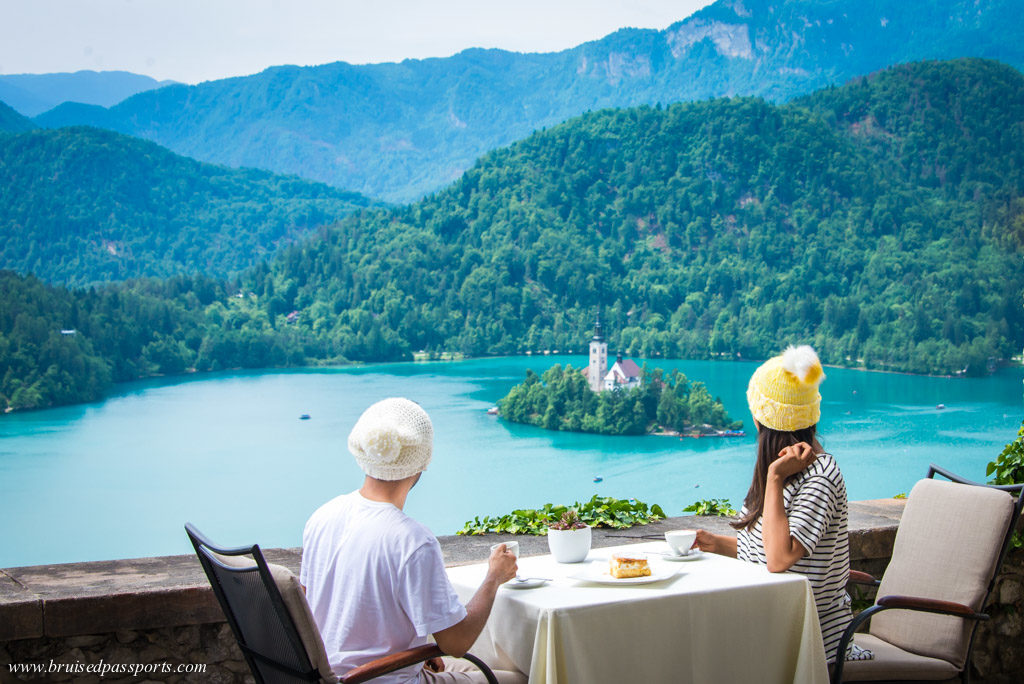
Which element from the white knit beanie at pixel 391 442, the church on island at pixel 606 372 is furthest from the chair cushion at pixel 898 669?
the church on island at pixel 606 372

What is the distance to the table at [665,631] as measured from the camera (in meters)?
1.83

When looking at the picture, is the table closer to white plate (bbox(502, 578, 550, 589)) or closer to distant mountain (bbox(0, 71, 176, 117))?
white plate (bbox(502, 578, 550, 589))

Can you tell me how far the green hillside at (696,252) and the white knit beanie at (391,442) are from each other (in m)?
47.3

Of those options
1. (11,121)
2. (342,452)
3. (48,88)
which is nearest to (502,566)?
(48,88)

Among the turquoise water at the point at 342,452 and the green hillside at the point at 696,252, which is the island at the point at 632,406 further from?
the green hillside at the point at 696,252

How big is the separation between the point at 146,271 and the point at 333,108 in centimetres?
1638

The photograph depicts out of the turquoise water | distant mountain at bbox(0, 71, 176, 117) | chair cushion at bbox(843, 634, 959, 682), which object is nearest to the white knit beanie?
chair cushion at bbox(843, 634, 959, 682)

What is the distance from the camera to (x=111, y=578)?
237cm

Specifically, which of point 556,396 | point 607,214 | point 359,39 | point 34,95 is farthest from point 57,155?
point 607,214

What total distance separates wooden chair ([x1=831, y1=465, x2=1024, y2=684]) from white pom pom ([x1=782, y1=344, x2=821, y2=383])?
0.51 m

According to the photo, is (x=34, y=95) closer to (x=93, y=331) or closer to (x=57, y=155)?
(x=57, y=155)

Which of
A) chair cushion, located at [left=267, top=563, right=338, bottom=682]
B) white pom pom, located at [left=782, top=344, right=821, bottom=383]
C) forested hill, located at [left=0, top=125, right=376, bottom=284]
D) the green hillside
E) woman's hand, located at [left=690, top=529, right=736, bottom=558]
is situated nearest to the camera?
chair cushion, located at [left=267, top=563, right=338, bottom=682]

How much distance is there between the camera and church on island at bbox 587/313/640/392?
48688 mm

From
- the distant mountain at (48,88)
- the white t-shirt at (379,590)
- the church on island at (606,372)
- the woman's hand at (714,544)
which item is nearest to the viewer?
the white t-shirt at (379,590)
